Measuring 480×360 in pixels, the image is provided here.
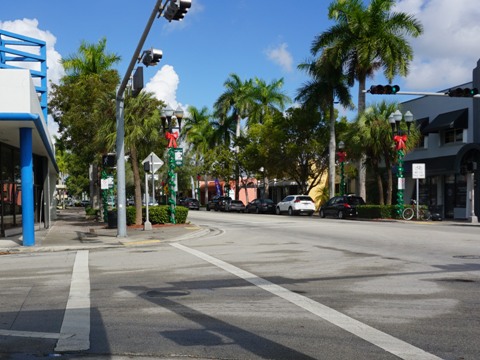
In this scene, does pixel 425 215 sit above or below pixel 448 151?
below

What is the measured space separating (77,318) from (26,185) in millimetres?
11206

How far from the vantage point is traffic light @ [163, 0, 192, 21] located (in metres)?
11.5

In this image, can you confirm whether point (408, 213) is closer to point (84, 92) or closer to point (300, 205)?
point (300, 205)

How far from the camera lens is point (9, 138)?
1986cm

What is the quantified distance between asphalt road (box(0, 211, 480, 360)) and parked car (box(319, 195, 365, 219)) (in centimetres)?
1970

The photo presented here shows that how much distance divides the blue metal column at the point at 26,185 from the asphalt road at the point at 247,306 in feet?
11.7

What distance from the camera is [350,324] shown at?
20.2 ft

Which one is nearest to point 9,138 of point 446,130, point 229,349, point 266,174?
point 229,349

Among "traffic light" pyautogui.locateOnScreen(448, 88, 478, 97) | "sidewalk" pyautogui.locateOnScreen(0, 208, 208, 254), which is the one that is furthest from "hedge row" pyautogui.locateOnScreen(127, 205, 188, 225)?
"traffic light" pyautogui.locateOnScreen(448, 88, 478, 97)

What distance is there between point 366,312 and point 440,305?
116 centimetres

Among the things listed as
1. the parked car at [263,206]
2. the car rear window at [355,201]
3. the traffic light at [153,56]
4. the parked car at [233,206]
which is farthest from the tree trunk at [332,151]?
the traffic light at [153,56]

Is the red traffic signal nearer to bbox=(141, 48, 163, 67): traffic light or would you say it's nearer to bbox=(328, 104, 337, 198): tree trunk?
bbox=(141, 48, 163, 67): traffic light

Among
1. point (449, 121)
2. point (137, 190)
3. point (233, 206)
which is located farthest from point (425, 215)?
point (233, 206)

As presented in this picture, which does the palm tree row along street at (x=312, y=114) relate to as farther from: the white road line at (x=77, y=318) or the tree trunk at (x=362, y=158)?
the white road line at (x=77, y=318)
